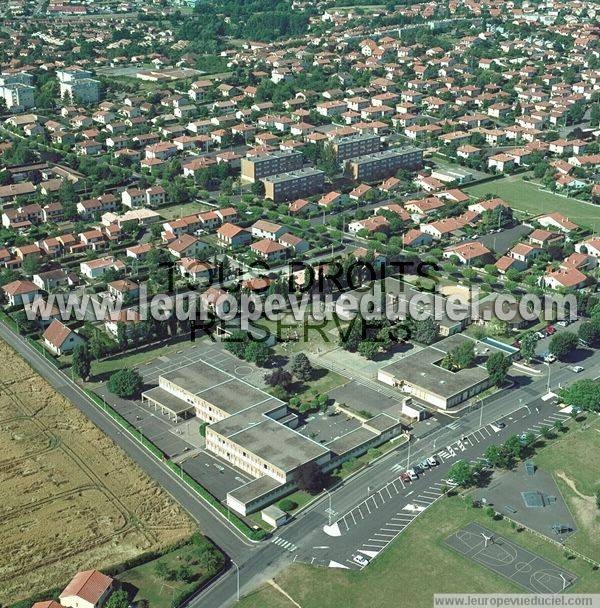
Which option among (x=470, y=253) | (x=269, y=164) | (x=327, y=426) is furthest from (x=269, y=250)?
(x=327, y=426)

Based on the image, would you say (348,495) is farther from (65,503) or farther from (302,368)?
(65,503)

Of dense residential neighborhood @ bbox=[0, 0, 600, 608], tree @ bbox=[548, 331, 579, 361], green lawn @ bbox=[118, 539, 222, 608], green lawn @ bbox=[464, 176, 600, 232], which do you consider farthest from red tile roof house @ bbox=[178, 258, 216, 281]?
green lawn @ bbox=[464, 176, 600, 232]

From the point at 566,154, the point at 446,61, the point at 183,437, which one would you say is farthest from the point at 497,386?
the point at 446,61

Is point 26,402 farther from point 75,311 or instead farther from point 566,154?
point 566,154

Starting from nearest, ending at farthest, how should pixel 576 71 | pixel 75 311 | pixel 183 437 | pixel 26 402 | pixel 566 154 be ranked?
pixel 183 437 → pixel 26 402 → pixel 75 311 → pixel 566 154 → pixel 576 71

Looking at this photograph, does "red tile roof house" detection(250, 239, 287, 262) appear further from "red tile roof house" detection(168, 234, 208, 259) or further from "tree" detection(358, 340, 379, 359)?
"tree" detection(358, 340, 379, 359)

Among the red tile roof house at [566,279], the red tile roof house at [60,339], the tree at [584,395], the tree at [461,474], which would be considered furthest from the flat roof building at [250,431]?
the red tile roof house at [566,279]

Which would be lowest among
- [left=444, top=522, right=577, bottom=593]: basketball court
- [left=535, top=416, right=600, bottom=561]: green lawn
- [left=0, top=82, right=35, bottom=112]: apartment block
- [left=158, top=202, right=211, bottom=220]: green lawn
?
[left=535, top=416, right=600, bottom=561]: green lawn
